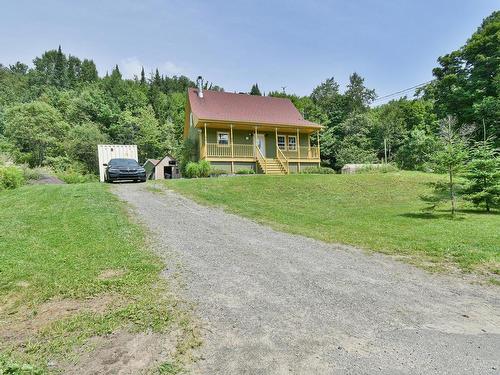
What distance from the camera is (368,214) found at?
10352 mm

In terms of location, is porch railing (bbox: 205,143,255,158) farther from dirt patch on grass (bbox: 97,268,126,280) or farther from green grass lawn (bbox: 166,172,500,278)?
dirt patch on grass (bbox: 97,268,126,280)

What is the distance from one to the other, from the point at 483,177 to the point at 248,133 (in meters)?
16.2

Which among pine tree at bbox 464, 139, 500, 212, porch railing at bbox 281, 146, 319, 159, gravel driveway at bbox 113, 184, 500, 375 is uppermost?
porch railing at bbox 281, 146, 319, 159

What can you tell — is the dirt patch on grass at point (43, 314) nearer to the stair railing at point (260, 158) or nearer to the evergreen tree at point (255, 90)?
the stair railing at point (260, 158)

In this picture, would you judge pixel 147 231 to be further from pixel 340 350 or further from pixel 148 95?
pixel 148 95

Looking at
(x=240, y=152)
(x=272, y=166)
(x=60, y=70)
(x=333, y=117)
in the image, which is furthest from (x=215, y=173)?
(x=60, y=70)

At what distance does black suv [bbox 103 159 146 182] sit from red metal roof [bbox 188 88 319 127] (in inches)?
275

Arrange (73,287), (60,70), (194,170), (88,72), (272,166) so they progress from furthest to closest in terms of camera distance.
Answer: (88,72), (60,70), (272,166), (194,170), (73,287)

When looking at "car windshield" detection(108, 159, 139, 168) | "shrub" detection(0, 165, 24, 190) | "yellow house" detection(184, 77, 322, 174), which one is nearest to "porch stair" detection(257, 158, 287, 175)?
"yellow house" detection(184, 77, 322, 174)

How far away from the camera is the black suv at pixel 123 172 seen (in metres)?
16.1

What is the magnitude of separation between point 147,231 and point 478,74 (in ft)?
116

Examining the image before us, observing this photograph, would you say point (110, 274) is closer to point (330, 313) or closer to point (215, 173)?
point (330, 313)

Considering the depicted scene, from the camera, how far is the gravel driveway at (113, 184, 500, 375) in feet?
8.46

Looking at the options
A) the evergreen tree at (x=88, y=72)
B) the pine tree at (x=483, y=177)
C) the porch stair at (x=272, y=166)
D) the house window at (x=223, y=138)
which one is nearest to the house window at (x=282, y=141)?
the porch stair at (x=272, y=166)
